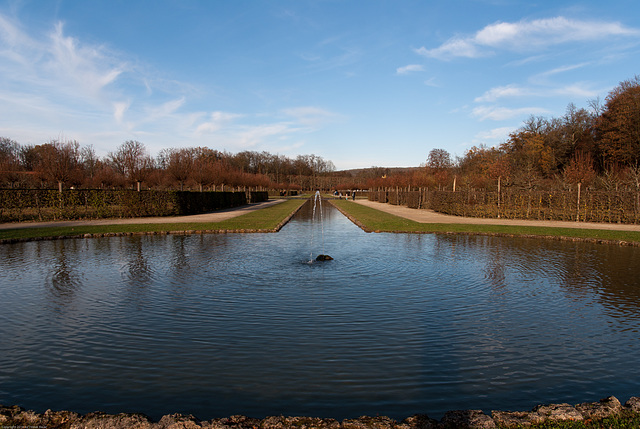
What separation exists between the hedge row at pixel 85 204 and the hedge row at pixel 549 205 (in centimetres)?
1714

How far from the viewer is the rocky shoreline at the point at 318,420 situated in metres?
2.93

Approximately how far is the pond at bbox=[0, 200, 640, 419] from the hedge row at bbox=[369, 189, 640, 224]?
12586 millimetres

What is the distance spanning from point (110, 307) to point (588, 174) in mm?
30702

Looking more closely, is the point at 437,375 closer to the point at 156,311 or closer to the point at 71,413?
the point at 71,413

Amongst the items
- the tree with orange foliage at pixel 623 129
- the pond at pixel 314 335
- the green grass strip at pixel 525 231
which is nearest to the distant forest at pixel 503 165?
the tree with orange foliage at pixel 623 129

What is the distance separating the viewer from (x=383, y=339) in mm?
4844

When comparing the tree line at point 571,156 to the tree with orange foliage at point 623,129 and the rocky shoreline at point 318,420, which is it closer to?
the tree with orange foliage at point 623,129

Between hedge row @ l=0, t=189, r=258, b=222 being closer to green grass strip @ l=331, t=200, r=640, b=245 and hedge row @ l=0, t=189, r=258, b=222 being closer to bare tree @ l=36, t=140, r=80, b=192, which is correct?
bare tree @ l=36, t=140, r=80, b=192

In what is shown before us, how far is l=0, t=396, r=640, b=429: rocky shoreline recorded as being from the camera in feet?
9.62

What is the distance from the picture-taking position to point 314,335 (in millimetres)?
4961

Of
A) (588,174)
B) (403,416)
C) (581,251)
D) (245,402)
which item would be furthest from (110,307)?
(588,174)

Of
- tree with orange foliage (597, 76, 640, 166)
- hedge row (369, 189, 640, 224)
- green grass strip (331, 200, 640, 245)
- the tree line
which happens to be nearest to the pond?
green grass strip (331, 200, 640, 245)

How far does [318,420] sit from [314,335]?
195 centimetres

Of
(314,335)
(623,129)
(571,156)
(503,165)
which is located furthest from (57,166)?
(571,156)
